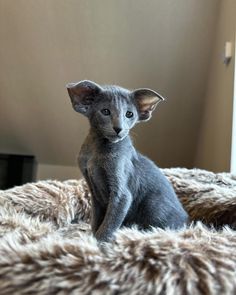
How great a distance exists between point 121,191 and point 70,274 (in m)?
0.27

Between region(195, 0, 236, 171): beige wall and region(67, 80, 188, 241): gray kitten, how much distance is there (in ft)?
3.28

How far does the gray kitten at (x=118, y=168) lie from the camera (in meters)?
0.90

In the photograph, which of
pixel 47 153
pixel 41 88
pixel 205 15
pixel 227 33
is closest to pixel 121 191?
pixel 227 33

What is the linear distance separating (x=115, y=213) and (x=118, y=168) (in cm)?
9

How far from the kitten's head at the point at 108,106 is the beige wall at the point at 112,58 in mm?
1256

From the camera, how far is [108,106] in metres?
0.89

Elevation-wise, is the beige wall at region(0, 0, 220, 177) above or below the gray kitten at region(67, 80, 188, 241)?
above

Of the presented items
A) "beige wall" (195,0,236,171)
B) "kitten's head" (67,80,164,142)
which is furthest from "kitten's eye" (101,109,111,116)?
"beige wall" (195,0,236,171)

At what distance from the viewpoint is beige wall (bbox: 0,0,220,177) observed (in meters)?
2.14

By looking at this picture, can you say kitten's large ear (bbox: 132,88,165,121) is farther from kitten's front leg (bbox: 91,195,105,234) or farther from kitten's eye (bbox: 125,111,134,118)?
kitten's front leg (bbox: 91,195,105,234)

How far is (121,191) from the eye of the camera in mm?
905

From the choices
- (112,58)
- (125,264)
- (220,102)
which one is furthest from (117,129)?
(112,58)

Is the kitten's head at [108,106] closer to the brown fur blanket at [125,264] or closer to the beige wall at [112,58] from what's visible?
the brown fur blanket at [125,264]

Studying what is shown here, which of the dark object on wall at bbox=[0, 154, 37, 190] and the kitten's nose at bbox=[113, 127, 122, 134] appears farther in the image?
the dark object on wall at bbox=[0, 154, 37, 190]
